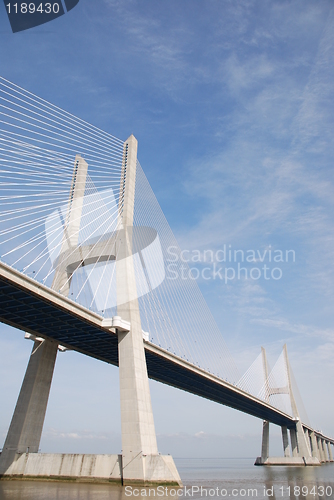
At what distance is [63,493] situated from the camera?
20.9m

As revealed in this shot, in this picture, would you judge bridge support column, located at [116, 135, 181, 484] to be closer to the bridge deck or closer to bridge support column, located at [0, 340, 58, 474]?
the bridge deck

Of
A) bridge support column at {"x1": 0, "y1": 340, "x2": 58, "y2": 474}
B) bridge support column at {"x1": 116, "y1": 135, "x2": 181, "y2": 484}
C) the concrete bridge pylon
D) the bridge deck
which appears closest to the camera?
the bridge deck

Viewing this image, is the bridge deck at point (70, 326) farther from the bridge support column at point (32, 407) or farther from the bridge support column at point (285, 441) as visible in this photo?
the bridge support column at point (285, 441)

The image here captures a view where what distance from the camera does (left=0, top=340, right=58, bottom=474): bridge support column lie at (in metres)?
27.8

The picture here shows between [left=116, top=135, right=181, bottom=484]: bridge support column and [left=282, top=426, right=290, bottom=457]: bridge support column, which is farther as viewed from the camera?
[left=282, top=426, right=290, bottom=457]: bridge support column

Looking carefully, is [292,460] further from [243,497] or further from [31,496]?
[31,496]

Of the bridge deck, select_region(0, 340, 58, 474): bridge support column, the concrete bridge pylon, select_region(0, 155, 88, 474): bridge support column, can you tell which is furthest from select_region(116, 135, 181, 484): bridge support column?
select_region(0, 340, 58, 474): bridge support column

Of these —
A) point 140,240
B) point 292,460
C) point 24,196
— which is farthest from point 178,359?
point 292,460

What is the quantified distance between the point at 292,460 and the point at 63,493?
59.9 meters

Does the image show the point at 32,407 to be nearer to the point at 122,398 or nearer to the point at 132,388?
the point at 122,398

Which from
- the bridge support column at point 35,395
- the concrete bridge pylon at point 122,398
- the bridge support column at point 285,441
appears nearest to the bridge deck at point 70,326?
the concrete bridge pylon at point 122,398

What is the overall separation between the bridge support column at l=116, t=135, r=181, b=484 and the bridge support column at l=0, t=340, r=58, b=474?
629 cm

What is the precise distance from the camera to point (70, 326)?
28.0 meters

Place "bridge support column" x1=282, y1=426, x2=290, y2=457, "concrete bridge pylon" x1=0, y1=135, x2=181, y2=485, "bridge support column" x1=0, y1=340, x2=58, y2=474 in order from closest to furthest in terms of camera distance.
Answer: "concrete bridge pylon" x1=0, y1=135, x2=181, y2=485 → "bridge support column" x1=0, y1=340, x2=58, y2=474 → "bridge support column" x1=282, y1=426, x2=290, y2=457
